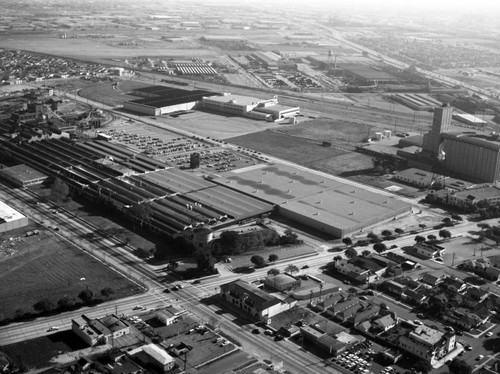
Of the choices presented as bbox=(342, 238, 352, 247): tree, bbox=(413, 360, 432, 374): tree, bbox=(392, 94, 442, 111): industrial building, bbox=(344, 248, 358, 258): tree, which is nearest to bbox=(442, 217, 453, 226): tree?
bbox=(342, 238, 352, 247): tree

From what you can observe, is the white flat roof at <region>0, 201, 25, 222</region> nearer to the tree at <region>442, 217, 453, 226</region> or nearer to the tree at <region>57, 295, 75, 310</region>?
the tree at <region>57, 295, 75, 310</region>

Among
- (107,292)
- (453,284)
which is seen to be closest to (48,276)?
(107,292)

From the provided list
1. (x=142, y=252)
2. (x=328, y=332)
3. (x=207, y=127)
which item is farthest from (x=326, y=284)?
(x=207, y=127)

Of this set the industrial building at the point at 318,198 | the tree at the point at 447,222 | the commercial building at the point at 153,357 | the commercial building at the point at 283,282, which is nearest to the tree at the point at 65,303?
the commercial building at the point at 153,357

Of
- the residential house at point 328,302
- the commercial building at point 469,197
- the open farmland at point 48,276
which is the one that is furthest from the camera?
the commercial building at point 469,197

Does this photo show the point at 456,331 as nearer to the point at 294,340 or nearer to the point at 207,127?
the point at 294,340

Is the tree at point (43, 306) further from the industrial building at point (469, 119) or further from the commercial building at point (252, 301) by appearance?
the industrial building at point (469, 119)
